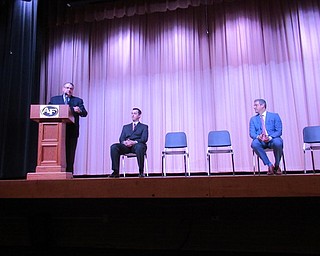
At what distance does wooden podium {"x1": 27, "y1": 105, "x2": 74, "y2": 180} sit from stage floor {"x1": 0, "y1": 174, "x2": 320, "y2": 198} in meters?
1.06

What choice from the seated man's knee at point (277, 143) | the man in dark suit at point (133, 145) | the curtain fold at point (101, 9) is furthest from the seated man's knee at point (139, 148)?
the curtain fold at point (101, 9)

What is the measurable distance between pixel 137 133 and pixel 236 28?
2.50 m

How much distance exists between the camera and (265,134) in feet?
13.0

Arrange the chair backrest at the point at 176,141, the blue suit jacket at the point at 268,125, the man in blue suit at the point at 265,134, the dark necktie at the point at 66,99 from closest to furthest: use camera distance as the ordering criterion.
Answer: the man in blue suit at the point at 265,134, the dark necktie at the point at 66,99, the blue suit jacket at the point at 268,125, the chair backrest at the point at 176,141

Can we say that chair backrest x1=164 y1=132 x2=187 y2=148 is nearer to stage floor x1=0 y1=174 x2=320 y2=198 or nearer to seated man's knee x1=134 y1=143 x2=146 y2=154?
seated man's knee x1=134 y1=143 x2=146 y2=154

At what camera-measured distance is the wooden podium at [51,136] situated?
3.10 m

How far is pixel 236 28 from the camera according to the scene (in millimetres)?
5371

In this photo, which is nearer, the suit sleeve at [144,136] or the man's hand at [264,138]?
the man's hand at [264,138]

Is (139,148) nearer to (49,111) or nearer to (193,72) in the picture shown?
(49,111)

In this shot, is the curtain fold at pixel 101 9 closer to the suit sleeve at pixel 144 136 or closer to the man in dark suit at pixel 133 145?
the man in dark suit at pixel 133 145
